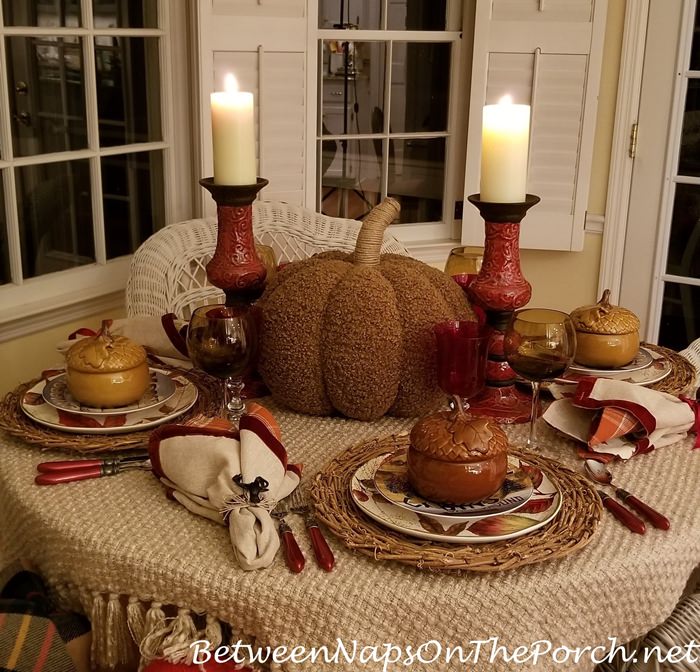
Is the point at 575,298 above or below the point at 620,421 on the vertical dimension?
below

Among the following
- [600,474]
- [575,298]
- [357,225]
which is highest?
[357,225]

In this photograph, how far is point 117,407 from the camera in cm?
131

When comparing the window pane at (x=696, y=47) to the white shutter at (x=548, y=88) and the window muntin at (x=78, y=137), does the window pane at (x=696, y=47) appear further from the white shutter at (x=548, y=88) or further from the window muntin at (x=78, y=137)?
the window muntin at (x=78, y=137)

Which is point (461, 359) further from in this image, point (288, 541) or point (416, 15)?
point (416, 15)

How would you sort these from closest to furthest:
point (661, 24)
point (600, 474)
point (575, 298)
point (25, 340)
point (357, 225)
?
point (600, 474) → point (25, 340) → point (357, 225) → point (661, 24) → point (575, 298)

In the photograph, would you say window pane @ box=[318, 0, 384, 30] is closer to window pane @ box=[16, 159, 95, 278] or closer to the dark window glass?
window pane @ box=[16, 159, 95, 278]

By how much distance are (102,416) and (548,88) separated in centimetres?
204

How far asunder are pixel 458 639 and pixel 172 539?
1.15 feet

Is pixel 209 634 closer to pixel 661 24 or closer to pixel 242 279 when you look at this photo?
pixel 242 279

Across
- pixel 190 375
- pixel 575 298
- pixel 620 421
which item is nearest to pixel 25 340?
pixel 190 375

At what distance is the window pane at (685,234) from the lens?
2.92 meters

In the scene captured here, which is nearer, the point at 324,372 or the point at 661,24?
the point at 324,372

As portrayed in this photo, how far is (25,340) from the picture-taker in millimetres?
2225

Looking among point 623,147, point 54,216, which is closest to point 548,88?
point 623,147
